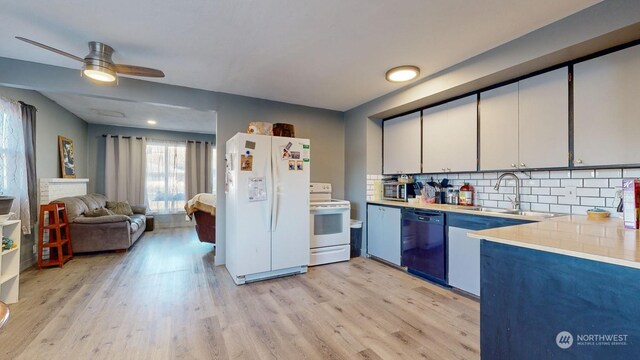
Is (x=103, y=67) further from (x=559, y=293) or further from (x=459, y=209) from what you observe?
(x=459, y=209)

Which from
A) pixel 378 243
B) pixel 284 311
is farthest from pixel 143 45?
pixel 378 243

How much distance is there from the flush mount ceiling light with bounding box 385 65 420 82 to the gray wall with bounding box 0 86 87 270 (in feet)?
14.9

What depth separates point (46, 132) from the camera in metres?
3.98

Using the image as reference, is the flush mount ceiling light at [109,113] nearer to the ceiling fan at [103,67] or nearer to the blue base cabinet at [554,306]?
the ceiling fan at [103,67]

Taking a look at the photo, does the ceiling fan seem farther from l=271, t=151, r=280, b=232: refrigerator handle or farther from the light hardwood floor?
the light hardwood floor

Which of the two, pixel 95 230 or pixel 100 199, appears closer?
pixel 95 230

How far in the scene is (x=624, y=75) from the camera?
183cm

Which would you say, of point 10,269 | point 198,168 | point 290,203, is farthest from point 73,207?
point 290,203

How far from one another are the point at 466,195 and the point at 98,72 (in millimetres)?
3918

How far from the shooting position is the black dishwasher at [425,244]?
2.80m

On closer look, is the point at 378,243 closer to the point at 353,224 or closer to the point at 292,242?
the point at 353,224

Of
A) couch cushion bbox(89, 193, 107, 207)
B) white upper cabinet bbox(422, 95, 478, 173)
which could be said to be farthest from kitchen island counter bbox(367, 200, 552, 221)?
couch cushion bbox(89, 193, 107, 207)

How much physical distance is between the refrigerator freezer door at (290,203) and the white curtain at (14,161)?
3107mm

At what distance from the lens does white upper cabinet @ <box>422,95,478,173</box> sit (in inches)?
111
